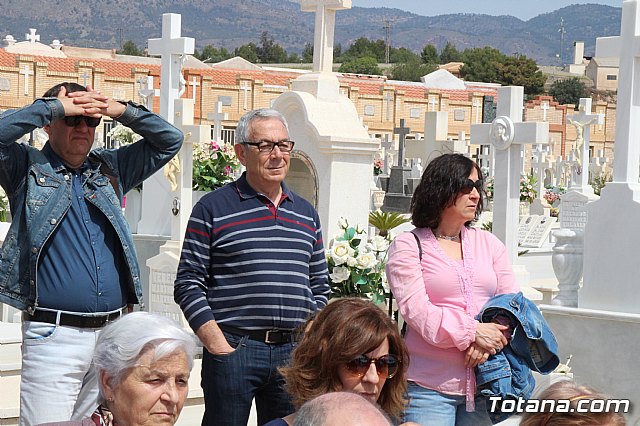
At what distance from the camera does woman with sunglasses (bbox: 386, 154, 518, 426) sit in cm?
382

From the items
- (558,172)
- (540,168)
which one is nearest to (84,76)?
(558,172)

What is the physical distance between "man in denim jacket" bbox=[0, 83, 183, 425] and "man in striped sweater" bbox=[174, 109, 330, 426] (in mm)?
258

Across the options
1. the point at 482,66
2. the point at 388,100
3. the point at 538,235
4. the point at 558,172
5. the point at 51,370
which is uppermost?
the point at 482,66

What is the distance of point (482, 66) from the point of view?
83750 mm

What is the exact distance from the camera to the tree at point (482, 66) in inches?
3246

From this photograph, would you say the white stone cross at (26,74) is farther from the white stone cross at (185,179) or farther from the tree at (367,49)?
the tree at (367,49)

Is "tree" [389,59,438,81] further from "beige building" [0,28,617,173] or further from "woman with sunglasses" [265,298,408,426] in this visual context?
"woman with sunglasses" [265,298,408,426]

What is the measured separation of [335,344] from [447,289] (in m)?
0.92

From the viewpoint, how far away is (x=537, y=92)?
84625mm

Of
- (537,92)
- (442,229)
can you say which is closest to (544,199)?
(442,229)

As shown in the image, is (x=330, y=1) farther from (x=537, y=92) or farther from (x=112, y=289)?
(x=537, y=92)

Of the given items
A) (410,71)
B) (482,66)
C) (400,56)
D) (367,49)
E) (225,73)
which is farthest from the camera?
(367,49)

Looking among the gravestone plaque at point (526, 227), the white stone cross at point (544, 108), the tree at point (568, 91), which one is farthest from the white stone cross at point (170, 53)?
the tree at point (568, 91)

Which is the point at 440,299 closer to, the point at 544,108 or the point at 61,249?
the point at 61,249
